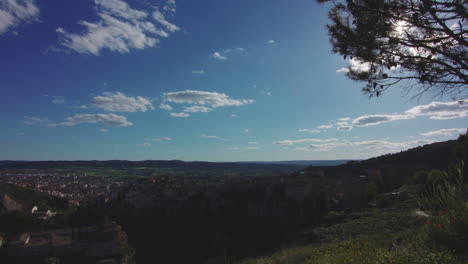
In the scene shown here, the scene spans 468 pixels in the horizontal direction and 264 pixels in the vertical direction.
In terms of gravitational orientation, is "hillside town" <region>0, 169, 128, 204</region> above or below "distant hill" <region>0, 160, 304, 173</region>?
below

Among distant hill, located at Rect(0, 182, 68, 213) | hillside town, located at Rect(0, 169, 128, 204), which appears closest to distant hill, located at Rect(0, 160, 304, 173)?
hillside town, located at Rect(0, 169, 128, 204)

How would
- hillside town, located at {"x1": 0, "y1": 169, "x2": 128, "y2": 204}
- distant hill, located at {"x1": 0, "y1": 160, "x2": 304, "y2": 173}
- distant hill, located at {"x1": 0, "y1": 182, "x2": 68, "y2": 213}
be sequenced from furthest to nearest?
distant hill, located at {"x1": 0, "y1": 160, "x2": 304, "y2": 173}, hillside town, located at {"x1": 0, "y1": 169, "x2": 128, "y2": 204}, distant hill, located at {"x1": 0, "y1": 182, "x2": 68, "y2": 213}

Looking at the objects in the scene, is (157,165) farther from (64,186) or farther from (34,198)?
(34,198)

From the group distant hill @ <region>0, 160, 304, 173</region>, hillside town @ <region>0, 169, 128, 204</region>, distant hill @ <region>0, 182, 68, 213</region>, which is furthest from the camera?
distant hill @ <region>0, 160, 304, 173</region>

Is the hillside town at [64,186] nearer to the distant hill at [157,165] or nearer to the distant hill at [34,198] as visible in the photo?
the distant hill at [34,198]

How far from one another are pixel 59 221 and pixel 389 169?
43.1 m

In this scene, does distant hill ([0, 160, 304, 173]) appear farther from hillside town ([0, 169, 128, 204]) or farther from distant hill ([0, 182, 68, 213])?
distant hill ([0, 182, 68, 213])

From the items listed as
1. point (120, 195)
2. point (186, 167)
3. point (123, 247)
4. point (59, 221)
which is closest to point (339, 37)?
point (123, 247)

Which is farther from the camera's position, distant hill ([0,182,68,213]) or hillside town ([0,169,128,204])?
hillside town ([0,169,128,204])

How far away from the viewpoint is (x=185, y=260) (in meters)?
23.1

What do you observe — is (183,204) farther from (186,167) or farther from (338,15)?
(186,167)

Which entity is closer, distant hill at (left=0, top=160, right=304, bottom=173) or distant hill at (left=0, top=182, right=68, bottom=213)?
distant hill at (left=0, top=182, right=68, bottom=213)

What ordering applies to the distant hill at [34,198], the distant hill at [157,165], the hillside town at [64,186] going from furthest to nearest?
the distant hill at [157,165] < the hillside town at [64,186] < the distant hill at [34,198]

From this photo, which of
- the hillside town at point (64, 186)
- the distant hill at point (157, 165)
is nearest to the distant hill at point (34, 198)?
the hillside town at point (64, 186)
